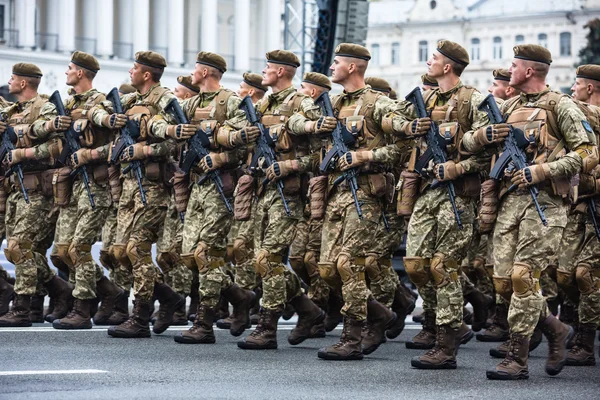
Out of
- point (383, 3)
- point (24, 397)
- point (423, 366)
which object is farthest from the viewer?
point (383, 3)

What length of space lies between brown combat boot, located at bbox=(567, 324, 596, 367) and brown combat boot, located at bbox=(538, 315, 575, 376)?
1.06 meters

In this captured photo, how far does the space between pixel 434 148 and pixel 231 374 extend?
7.31ft

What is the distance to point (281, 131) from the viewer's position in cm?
1153

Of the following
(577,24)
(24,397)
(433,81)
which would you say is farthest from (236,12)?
(24,397)

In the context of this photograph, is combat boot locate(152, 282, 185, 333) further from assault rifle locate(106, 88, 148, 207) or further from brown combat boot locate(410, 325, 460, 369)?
brown combat boot locate(410, 325, 460, 369)

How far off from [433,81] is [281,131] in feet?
6.33

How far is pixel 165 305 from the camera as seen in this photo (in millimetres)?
12492

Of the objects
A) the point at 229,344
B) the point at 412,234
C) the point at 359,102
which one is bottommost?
the point at 229,344

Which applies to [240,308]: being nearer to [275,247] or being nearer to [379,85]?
[275,247]

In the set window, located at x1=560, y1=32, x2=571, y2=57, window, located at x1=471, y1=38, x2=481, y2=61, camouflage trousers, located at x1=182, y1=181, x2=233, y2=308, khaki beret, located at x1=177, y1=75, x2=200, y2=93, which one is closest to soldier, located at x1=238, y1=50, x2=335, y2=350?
camouflage trousers, located at x1=182, y1=181, x2=233, y2=308

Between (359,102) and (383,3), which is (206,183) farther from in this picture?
(383,3)

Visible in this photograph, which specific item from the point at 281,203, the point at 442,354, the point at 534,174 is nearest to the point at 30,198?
the point at 281,203

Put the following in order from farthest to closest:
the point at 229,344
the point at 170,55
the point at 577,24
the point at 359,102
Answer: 1. the point at 577,24
2. the point at 170,55
3. the point at 229,344
4. the point at 359,102

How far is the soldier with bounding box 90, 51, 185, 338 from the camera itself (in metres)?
12.1
